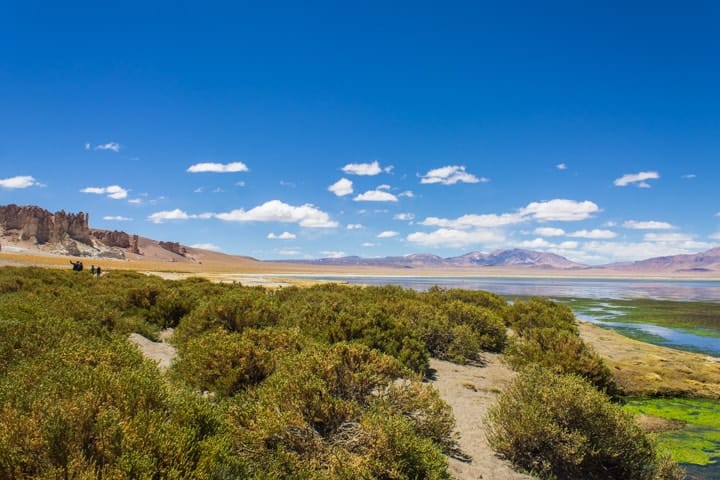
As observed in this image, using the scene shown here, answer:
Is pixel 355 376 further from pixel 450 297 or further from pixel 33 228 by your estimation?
pixel 33 228

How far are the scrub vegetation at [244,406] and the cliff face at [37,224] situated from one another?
148982mm

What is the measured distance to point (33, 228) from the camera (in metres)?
133

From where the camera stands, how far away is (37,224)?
134 metres

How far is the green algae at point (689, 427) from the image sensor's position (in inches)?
352

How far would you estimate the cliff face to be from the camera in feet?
439

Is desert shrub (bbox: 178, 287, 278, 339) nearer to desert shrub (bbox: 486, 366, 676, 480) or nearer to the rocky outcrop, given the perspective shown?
desert shrub (bbox: 486, 366, 676, 480)

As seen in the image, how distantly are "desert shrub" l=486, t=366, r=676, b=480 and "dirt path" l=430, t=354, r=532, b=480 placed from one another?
367mm

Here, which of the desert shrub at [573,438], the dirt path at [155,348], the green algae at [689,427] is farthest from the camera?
the dirt path at [155,348]

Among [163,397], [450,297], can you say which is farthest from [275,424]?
[450,297]

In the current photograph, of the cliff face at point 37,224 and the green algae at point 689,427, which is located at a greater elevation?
the cliff face at point 37,224

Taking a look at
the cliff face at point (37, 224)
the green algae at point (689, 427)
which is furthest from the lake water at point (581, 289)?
the cliff face at point (37, 224)

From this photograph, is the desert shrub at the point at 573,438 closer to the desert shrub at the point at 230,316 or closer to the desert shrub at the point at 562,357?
the desert shrub at the point at 562,357

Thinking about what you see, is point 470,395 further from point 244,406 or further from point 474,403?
point 244,406

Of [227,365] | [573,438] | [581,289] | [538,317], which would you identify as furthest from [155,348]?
[581,289]
